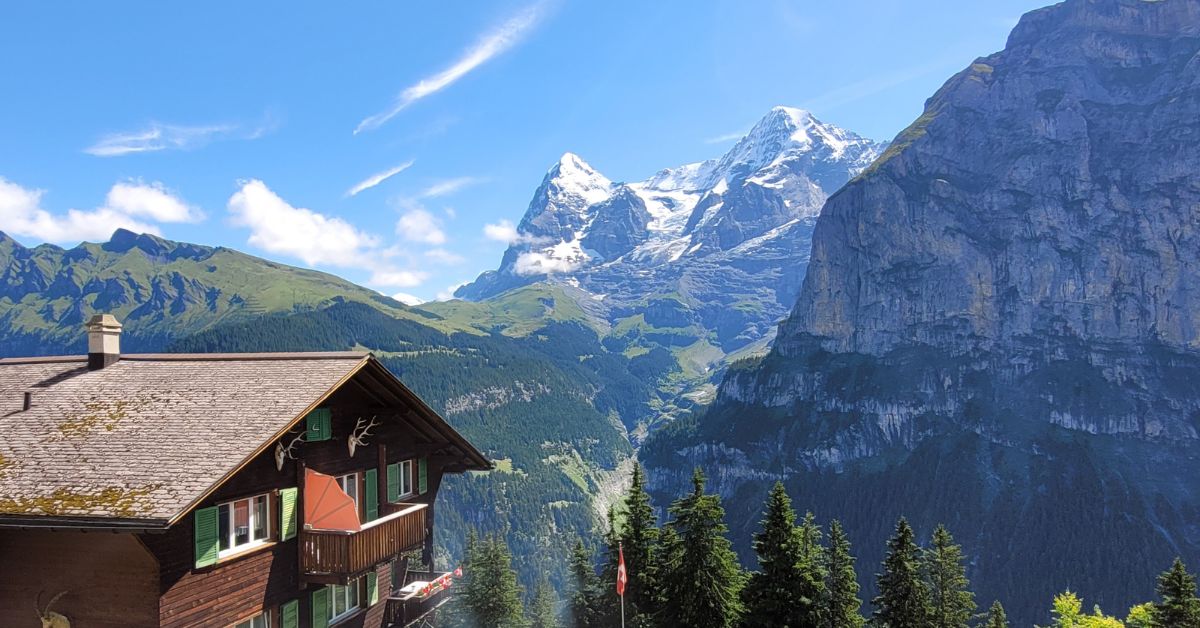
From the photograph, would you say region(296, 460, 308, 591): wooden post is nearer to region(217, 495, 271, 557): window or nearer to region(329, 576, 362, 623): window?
region(217, 495, 271, 557): window

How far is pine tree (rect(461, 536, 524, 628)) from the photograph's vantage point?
79.2 m

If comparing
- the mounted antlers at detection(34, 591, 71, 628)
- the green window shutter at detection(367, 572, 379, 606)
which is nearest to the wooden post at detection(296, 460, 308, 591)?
the green window shutter at detection(367, 572, 379, 606)

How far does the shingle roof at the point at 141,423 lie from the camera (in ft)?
42.5

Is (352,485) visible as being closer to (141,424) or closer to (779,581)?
(141,424)

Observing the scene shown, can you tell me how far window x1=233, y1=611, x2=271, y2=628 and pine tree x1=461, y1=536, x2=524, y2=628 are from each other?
65422 millimetres

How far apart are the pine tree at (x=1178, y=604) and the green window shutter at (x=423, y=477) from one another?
36993 mm

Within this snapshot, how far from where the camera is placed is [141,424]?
15352 mm

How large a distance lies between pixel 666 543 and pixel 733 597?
474 centimetres

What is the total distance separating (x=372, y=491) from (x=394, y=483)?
184cm

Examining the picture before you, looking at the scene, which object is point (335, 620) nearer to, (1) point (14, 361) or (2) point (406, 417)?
(2) point (406, 417)

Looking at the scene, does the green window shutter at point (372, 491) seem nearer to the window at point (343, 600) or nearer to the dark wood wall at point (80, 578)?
the window at point (343, 600)

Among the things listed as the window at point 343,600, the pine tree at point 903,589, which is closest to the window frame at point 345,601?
the window at point 343,600

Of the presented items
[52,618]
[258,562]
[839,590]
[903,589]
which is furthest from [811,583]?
[52,618]

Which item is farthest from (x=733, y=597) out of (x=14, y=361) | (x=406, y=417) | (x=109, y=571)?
(x=14, y=361)
